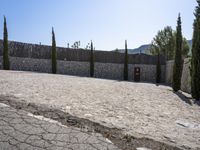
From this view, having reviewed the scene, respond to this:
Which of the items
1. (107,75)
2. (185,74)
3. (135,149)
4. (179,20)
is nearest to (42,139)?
(135,149)

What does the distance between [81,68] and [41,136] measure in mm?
21806

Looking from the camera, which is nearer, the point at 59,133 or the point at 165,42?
the point at 59,133

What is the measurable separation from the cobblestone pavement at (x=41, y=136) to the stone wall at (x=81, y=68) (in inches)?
726

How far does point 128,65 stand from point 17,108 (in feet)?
77.4

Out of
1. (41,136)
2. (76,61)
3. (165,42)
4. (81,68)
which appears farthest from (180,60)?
(165,42)

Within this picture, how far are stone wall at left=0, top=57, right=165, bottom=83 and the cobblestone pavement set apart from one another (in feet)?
60.5

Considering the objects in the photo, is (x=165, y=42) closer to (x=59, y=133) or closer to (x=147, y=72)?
(x=147, y=72)

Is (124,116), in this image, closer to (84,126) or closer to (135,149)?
(84,126)

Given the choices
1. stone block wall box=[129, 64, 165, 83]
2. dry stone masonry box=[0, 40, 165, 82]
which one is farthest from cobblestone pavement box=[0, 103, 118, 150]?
stone block wall box=[129, 64, 165, 83]

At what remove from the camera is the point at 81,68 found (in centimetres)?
2600

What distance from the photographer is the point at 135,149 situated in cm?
424

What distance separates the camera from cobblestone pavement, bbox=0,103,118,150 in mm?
3979

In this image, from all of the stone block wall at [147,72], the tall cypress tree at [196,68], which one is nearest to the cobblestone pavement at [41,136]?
the tall cypress tree at [196,68]

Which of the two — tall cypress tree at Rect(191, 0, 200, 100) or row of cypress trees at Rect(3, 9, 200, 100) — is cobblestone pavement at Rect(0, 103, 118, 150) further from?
row of cypress trees at Rect(3, 9, 200, 100)
